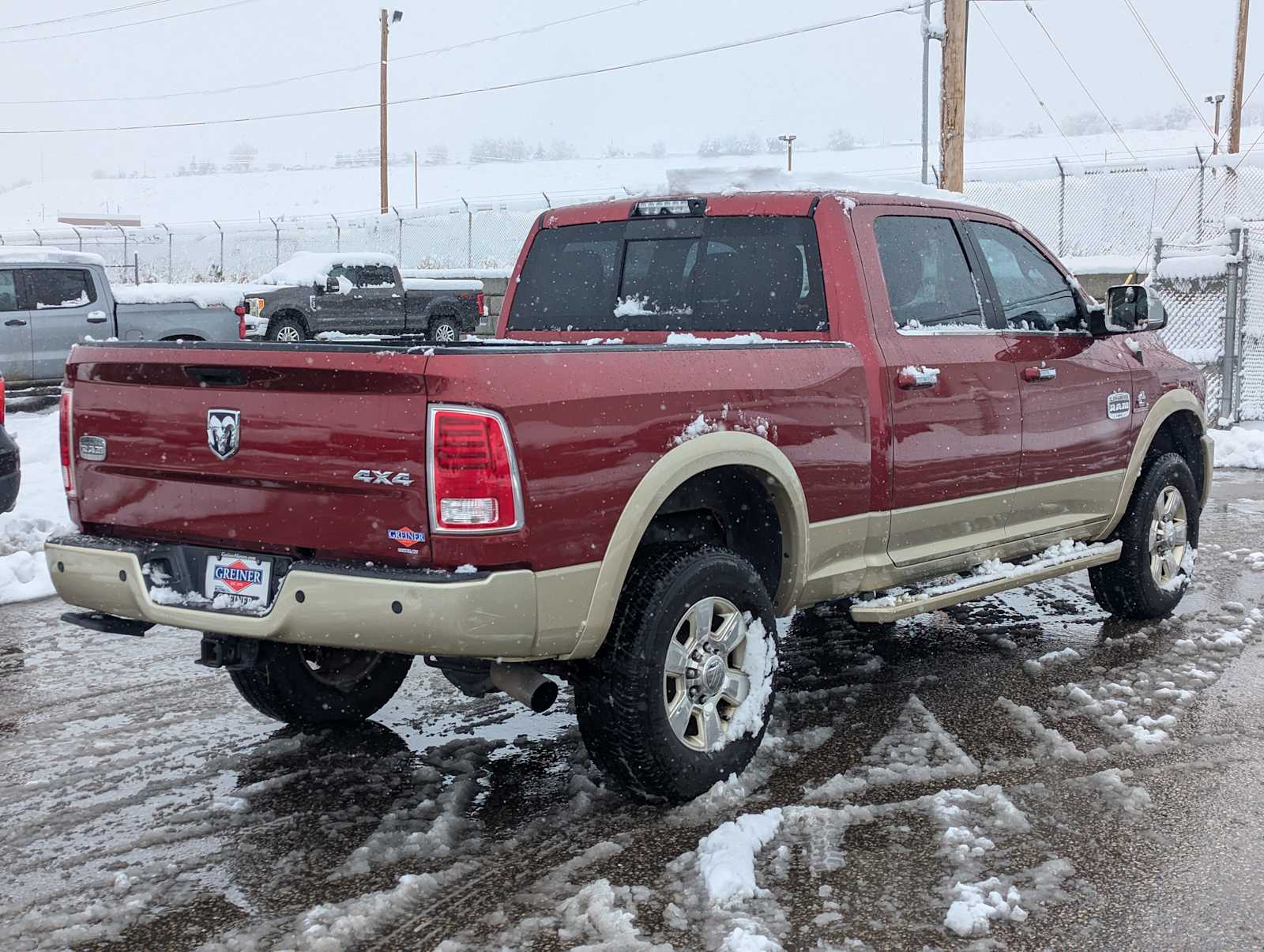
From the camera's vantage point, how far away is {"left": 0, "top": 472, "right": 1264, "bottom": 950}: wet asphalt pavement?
345 centimetres

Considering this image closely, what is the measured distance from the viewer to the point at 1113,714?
5191 mm

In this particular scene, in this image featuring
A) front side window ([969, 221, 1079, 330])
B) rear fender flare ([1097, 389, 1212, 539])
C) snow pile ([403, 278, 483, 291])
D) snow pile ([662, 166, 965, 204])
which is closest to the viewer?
snow pile ([662, 166, 965, 204])

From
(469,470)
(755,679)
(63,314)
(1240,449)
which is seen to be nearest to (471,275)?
(63,314)

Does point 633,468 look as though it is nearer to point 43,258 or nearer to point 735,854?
point 735,854

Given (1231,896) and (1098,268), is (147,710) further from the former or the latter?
(1098,268)

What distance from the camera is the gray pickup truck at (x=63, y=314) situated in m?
16.2

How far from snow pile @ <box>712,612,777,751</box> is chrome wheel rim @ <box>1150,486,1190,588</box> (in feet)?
10.0

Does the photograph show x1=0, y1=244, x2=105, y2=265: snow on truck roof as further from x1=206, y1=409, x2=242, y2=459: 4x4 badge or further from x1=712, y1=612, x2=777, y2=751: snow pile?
x1=712, y1=612, x2=777, y2=751: snow pile

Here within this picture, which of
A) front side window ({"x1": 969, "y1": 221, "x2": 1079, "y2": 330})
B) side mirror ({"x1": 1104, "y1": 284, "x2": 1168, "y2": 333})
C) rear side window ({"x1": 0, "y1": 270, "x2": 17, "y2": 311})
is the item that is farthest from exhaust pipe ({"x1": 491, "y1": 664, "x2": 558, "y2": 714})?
rear side window ({"x1": 0, "y1": 270, "x2": 17, "y2": 311})

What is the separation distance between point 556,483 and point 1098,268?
885 inches

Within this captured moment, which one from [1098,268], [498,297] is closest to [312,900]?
[1098,268]

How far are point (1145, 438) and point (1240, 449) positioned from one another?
24.5 feet

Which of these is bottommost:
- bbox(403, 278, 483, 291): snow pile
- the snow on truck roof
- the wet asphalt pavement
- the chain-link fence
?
the wet asphalt pavement

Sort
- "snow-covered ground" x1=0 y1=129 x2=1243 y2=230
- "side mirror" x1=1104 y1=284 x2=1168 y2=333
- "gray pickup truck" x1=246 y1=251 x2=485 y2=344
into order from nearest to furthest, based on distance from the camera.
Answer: "side mirror" x1=1104 y1=284 x2=1168 y2=333 → "gray pickup truck" x1=246 y1=251 x2=485 y2=344 → "snow-covered ground" x1=0 y1=129 x2=1243 y2=230
